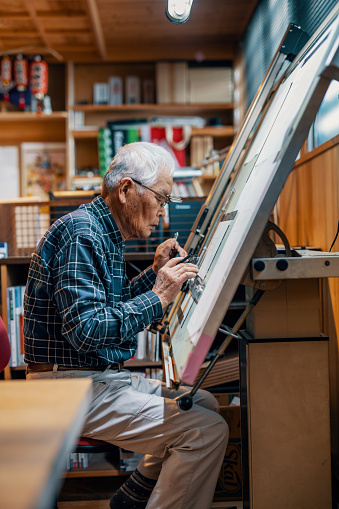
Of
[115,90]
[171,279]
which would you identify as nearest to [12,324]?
[171,279]

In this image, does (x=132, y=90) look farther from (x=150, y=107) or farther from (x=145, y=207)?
(x=145, y=207)

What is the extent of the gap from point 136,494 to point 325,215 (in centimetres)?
106

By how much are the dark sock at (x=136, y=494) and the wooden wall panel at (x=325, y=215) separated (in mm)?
607

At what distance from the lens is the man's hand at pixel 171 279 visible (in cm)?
117

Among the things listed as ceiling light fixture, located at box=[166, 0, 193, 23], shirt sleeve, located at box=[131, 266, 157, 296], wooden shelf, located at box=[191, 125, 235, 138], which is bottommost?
shirt sleeve, located at box=[131, 266, 157, 296]

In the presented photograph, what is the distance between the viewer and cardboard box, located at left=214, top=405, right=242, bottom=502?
60.2 inches

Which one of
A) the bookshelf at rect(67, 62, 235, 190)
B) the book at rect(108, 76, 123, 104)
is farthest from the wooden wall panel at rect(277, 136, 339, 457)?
the book at rect(108, 76, 123, 104)

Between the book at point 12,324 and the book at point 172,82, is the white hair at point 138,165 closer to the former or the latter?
the book at point 12,324

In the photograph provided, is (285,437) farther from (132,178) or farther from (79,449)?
(132,178)

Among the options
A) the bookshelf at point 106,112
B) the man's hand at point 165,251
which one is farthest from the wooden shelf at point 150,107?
the man's hand at point 165,251

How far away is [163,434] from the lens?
1.18 meters

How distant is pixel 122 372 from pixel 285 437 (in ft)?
1.64

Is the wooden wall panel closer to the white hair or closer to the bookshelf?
the white hair

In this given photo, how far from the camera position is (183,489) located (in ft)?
3.62
